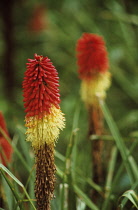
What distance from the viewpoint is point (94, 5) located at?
6.31 m

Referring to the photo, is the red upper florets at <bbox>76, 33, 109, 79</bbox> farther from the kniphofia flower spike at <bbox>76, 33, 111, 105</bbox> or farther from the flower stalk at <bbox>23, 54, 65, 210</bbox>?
the flower stalk at <bbox>23, 54, 65, 210</bbox>

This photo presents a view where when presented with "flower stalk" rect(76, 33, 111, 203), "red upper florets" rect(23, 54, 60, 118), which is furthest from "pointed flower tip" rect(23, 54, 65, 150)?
Answer: "flower stalk" rect(76, 33, 111, 203)

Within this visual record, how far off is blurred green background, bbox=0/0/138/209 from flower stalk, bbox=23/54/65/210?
67.4 inches

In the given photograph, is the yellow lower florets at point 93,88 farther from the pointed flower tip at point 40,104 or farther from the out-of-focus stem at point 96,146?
the pointed flower tip at point 40,104

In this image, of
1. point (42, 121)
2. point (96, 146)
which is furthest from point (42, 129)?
point (96, 146)

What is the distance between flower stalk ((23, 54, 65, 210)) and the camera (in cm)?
170

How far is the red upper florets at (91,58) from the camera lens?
2.81 m

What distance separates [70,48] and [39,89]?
4.70 m

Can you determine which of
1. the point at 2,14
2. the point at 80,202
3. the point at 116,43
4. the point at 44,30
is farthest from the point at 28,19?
the point at 80,202

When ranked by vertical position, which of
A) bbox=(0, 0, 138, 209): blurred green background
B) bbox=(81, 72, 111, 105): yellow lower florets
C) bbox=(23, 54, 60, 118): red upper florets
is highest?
bbox=(0, 0, 138, 209): blurred green background

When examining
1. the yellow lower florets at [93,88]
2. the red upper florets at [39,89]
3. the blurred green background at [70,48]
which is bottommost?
the red upper florets at [39,89]

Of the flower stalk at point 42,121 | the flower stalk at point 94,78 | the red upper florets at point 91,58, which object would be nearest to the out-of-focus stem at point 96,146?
the flower stalk at point 94,78

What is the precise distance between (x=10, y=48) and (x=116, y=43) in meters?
1.82

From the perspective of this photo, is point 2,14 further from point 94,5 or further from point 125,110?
point 125,110
